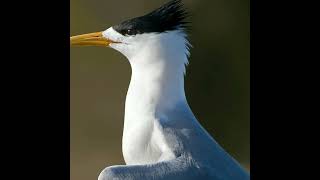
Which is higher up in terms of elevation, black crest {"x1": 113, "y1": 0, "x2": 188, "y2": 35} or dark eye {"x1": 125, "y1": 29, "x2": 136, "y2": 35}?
black crest {"x1": 113, "y1": 0, "x2": 188, "y2": 35}

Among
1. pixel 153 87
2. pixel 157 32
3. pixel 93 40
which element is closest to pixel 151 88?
pixel 153 87

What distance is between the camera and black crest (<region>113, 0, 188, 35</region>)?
3.38 metres

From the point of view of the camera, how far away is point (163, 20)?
11.1 feet

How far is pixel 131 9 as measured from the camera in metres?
8.26

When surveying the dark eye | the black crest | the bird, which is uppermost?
the black crest

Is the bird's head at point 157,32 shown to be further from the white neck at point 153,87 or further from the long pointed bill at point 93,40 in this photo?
the long pointed bill at point 93,40

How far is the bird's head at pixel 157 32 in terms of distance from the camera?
3.38m

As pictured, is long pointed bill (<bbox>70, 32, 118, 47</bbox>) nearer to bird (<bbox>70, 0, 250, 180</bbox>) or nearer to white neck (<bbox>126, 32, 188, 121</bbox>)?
bird (<bbox>70, 0, 250, 180</bbox>)

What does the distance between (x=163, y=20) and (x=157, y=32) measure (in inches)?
2.3

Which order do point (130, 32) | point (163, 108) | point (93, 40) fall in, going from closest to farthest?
point (163, 108), point (130, 32), point (93, 40)

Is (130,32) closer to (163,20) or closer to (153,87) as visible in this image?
(163,20)

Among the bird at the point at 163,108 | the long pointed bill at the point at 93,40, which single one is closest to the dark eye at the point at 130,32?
the bird at the point at 163,108

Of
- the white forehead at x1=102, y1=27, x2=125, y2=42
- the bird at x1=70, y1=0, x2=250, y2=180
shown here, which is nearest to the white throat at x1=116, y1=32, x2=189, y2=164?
the bird at x1=70, y1=0, x2=250, y2=180
